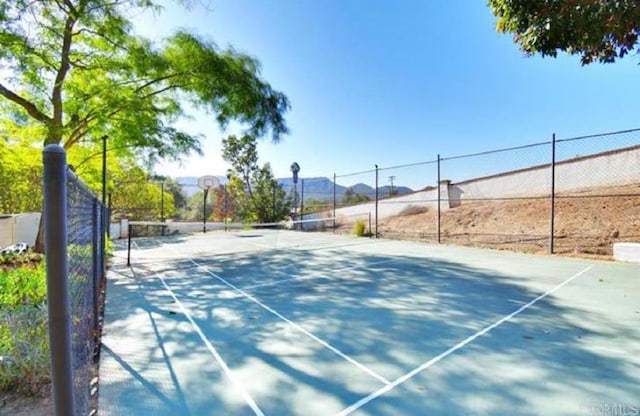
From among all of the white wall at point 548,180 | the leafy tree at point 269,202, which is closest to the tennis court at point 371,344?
the white wall at point 548,180

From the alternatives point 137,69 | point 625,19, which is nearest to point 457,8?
point 625,19

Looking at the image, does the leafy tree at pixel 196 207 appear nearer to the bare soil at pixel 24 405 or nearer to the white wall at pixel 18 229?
the white wall at pixel 18 229

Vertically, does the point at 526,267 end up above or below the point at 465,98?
below

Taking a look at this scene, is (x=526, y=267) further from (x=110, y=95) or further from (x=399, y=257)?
(x=110, y=95)

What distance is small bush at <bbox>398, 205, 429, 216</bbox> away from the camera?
52.4ft

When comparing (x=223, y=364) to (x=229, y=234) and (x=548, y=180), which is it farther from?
(x=548, y=180)

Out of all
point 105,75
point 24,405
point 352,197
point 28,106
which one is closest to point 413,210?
point 352,197

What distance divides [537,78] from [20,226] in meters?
15.4

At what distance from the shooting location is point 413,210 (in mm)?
16125

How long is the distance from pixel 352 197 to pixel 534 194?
9835 mm

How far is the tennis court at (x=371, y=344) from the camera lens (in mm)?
2092

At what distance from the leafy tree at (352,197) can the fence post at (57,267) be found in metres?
18.0

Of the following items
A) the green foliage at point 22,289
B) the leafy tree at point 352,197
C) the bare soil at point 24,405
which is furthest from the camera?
the leafy tree at point 352,197

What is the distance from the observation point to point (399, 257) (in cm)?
785
